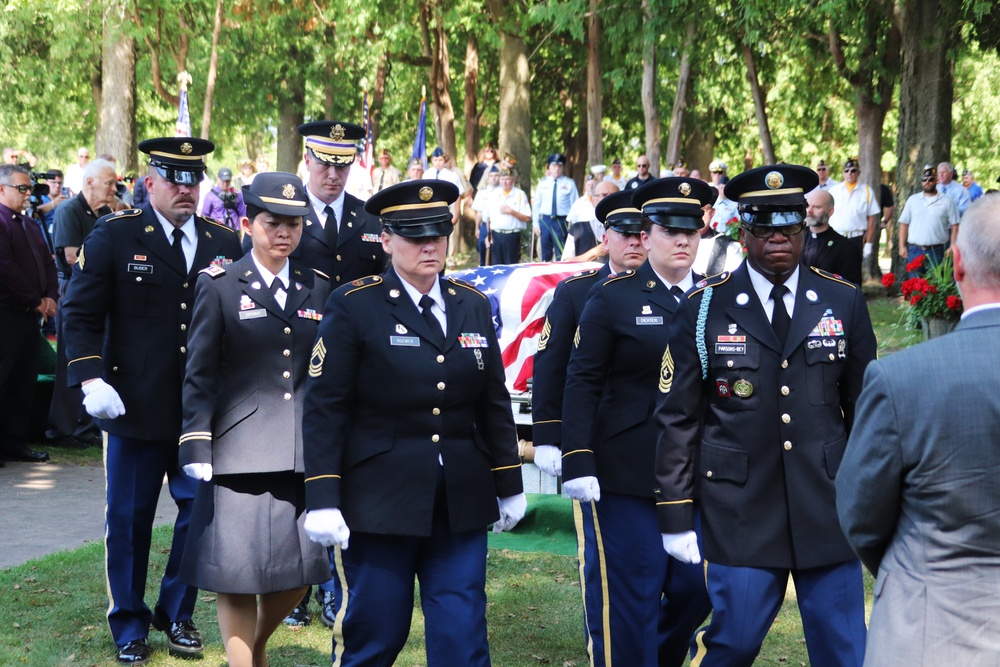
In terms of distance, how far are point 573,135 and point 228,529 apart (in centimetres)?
3076

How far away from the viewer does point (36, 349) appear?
10.8m

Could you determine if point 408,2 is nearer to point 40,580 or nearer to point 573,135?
point 573,135

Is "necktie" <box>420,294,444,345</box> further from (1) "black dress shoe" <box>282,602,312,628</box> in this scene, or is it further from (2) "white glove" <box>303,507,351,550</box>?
(1) "black dress shoe" <box>282,602,312,628</box>

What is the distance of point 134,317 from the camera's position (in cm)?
607

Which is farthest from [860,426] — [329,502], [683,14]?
[683,14]

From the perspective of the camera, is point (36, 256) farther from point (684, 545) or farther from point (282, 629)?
point (684, 545)

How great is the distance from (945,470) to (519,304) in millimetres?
7411

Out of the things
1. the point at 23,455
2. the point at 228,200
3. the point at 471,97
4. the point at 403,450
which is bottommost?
the point at 23,455

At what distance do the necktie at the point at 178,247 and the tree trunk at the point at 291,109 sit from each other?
2701 centimetres

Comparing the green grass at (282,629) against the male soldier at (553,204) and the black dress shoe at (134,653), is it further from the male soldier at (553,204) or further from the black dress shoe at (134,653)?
the male soldier at (553,204)

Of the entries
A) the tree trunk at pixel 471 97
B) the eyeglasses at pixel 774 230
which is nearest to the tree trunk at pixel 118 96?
the tree trunk at pixel 471 97

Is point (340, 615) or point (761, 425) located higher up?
point (761, 425)

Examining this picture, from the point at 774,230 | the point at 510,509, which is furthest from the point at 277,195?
the point at 774,230

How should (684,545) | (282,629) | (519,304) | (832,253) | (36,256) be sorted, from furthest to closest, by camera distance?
(832,253) → (36,256) → (519,304) → (282,629) → (684,545)
